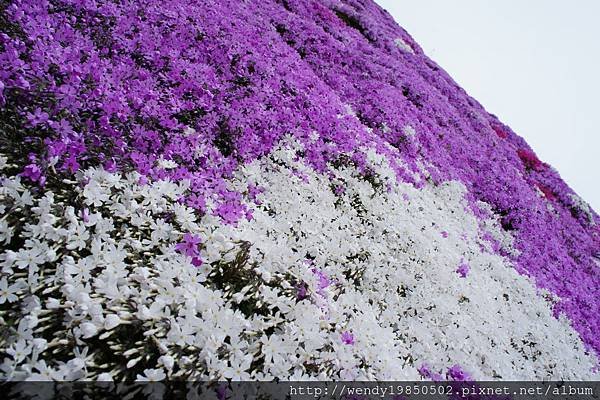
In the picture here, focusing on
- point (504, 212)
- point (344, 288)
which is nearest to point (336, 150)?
point (344, 288)

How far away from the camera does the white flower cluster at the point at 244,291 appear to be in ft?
14.1

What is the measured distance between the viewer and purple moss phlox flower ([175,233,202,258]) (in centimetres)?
572

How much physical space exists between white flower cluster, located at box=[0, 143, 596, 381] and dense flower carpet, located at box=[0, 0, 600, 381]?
0.04 m

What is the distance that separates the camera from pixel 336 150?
11.4 metres

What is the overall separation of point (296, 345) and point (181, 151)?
4.64 meters

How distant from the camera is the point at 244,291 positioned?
5.57 m

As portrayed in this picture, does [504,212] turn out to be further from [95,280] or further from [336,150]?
[95,280]

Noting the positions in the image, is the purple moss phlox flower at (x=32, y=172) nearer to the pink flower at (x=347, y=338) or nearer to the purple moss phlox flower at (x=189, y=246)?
the purple moss phlox flower at (x=189, y=246)

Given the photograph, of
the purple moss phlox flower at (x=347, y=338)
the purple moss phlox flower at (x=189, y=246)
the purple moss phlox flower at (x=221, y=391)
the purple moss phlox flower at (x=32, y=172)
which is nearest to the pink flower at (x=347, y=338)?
the purple moss phlox flower at (x=347, y=338)

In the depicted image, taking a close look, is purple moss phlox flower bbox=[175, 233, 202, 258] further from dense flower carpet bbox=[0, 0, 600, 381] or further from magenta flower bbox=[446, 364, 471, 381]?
magenta flower bbox=[446, 364, 471, 381]

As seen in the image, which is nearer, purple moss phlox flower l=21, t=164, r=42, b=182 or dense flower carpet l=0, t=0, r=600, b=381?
dense flower carpet l=0, t=0, r=600, b=381

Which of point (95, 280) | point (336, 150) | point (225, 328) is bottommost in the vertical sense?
point (95, 280)

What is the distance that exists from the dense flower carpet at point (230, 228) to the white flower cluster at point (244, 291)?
0.12ft

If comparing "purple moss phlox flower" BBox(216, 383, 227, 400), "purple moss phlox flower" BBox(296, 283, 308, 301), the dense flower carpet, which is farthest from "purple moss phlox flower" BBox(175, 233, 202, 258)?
"purple moss phlox flower" BBox(216, 383, 227, 400)
